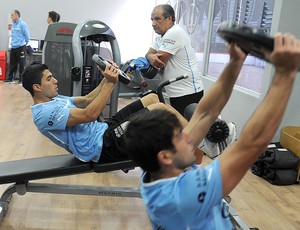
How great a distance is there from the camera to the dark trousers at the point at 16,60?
Result: 25.7 feet

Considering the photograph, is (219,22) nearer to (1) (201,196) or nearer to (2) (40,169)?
(2) (40,169)

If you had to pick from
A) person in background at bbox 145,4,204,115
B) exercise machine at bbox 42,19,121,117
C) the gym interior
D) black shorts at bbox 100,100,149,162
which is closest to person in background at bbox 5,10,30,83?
the gym interior

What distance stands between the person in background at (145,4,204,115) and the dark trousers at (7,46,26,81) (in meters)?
5.73

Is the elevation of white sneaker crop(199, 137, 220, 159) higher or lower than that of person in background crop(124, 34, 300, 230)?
lower

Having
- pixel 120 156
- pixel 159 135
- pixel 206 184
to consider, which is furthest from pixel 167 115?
pixel 120 156

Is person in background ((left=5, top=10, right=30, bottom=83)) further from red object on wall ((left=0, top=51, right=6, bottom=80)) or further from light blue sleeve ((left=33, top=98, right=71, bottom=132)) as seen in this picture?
light blue sleeve ((left=33, top=98, right=71, bottom=132))

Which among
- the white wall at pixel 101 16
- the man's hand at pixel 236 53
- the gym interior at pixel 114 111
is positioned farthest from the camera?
the white wall at pixel 101 16

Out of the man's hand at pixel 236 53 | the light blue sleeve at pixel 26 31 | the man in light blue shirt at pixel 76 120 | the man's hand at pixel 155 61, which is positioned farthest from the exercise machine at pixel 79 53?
the light blue sleeve at pixel 26 31

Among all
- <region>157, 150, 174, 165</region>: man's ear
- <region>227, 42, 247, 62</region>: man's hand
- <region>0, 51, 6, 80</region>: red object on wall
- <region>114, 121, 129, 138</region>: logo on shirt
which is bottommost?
<region>0, 51, 6, 80</region>: red object on wall

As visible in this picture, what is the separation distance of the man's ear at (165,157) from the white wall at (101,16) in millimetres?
8202

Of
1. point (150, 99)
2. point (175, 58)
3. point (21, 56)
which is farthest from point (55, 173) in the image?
point (21, 56)

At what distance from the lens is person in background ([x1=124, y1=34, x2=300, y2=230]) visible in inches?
32.1

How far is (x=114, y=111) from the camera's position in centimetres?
399

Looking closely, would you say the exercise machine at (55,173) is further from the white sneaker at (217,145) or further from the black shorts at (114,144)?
the white sneaker at (217,145)
